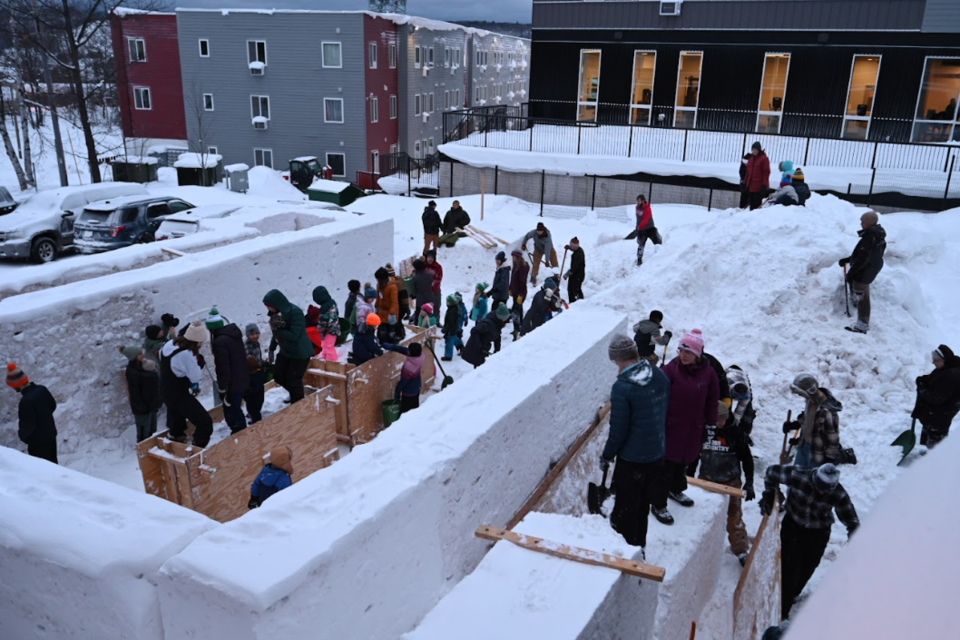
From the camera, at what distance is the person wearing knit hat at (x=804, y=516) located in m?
5.86

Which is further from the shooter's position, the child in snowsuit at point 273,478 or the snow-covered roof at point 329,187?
the snow-covered roof at point 329,187

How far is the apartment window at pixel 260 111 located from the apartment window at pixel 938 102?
1172 inches

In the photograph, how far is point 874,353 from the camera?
1061 cm

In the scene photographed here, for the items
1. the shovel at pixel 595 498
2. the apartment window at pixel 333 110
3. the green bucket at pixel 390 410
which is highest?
the apartment window at pixel 333 110

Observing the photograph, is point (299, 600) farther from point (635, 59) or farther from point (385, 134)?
point (385, 134)

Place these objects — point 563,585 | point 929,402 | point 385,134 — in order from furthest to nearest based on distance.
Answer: point 385,134, point 929,402, point 563,585

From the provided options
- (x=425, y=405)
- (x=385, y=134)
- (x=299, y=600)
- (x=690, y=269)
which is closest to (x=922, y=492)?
(x=299, y=600)

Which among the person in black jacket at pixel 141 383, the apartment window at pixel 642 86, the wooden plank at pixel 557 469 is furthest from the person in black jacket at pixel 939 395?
the apartment window at pixel 642 86

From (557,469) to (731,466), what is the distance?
188 cm

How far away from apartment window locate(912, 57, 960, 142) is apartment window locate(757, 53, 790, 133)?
4075 mm

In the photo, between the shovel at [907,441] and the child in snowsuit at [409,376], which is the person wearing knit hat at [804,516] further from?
the child in snowsuit at [409,376]

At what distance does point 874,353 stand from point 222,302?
32.6ft

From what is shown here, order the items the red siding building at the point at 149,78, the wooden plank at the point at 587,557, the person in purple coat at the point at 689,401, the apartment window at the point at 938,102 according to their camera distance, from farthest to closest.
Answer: the red siding building at the point at 149,78 < the apartment window at the point at 938,102 < the person in purple coat at the point at 689,401 < the wooden plank at the point at 587,557

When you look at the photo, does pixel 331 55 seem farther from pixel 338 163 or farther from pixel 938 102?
pixel 938 102
